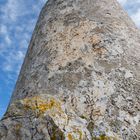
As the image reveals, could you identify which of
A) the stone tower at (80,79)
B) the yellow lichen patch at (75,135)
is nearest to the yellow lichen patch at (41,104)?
the stone tower at (80,79)

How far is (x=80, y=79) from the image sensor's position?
12.9 ft

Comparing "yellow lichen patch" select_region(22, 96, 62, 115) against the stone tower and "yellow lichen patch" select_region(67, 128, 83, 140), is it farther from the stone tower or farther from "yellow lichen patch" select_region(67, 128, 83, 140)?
"yellow lichen patch" select_region(67, 128, 83, 140)

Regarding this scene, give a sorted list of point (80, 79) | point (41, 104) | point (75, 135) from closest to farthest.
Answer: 1. point (75, 135)
2. point (41, 104)
3. point (80, 79)

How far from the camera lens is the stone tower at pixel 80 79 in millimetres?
3330

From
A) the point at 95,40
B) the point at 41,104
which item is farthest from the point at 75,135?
the point at 95,40

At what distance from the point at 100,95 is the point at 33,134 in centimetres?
90

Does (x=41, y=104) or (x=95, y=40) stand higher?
(x=95, y=40)

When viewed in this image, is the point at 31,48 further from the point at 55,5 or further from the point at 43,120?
the point at 43,120

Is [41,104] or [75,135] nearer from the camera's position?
[75,135]

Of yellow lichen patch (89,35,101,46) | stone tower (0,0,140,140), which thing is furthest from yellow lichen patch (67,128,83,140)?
yellow lichen patch (89,35,101,46)

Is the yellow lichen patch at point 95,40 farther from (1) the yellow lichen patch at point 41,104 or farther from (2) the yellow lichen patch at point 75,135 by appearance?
(2) the yellow lichen patch at point 75,135

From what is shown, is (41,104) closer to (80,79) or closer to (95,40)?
(80,79)

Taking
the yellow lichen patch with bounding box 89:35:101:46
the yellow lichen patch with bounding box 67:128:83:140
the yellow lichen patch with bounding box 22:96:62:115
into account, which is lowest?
the yellow lichen patch with bounding box 67:128:83:140

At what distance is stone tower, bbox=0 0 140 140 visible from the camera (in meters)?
3.33
